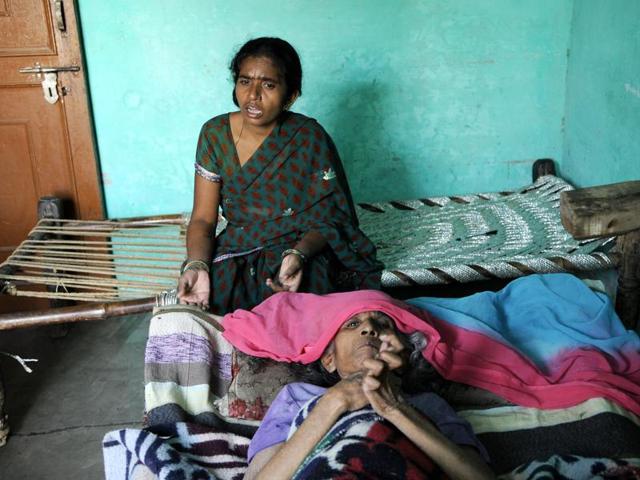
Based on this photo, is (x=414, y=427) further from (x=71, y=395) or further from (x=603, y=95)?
(x=603, y=95)

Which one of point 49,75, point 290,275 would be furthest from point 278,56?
point 49,75

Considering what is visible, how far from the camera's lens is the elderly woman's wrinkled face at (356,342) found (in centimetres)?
178

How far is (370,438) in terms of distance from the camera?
61.2 inches

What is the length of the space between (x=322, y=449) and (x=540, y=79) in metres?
3.05

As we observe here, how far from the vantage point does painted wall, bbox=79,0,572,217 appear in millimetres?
3646

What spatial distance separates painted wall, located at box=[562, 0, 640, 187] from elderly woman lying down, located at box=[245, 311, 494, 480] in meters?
2.10

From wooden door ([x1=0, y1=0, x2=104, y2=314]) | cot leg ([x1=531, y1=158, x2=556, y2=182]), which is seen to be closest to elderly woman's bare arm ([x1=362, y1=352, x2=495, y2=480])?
wooden door ([x1=0, y1=0, x2=104, y2=314])

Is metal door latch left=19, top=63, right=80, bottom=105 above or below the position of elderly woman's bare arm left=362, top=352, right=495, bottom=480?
above

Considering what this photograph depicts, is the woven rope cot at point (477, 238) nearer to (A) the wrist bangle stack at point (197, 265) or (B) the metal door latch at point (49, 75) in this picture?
(A) the wrist bangle stack at point (197, 265)

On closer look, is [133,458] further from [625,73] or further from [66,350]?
[625,73]

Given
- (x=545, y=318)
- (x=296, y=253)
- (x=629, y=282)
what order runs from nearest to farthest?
(x=545, y=318)
(x=296, y=253)
(x=629, y=282)

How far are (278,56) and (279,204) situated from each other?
0.54 m

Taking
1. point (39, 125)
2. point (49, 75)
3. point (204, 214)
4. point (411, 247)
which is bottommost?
point (411, 247)

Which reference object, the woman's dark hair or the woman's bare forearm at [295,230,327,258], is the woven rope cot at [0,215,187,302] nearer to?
the woman's bare forearm at [295,230,327,258]
